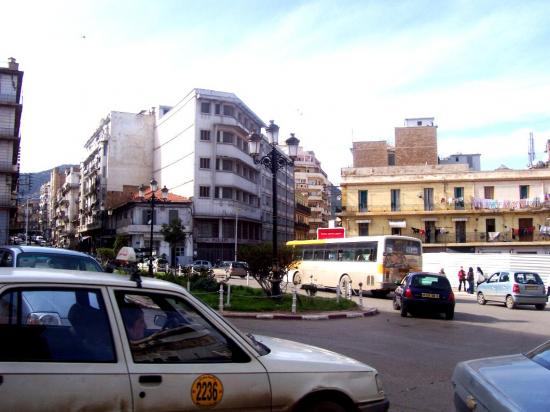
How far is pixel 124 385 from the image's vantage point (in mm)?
3518

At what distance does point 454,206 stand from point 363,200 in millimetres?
9074

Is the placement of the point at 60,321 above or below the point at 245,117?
below

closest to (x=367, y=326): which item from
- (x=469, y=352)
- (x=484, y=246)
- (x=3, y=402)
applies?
(x=469, y=352)

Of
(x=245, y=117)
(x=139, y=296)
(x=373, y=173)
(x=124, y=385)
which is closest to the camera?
(x=124, y=385)

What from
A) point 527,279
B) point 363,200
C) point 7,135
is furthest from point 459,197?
point 7,135

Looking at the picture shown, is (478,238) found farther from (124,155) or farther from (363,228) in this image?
(124,155)

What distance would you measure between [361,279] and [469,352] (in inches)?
681

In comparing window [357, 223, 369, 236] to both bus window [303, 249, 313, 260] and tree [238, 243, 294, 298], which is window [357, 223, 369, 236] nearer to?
bus window [303, 249, 313, 260]

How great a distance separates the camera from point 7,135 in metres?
56.4

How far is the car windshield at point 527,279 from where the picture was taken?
2297 centimetres

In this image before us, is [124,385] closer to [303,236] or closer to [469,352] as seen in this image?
[469,352]

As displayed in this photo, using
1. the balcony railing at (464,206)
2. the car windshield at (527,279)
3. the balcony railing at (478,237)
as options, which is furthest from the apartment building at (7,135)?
the car windshield at (527,279)

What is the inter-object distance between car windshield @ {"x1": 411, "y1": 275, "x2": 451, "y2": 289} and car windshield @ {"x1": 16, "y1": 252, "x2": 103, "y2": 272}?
11.4 meters

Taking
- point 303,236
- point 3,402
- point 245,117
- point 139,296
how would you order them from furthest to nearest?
point 303,236 → point 245,117 → point 139,296 → point 3,402
